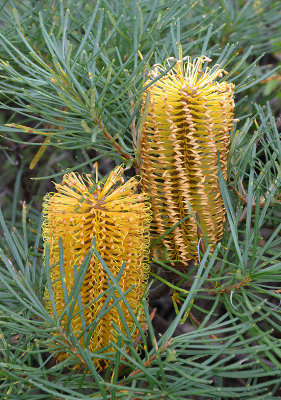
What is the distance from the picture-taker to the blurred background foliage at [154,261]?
40 cm

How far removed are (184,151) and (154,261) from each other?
0.40 feet

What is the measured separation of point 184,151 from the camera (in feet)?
1.55

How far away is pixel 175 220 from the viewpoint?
1.62 feet

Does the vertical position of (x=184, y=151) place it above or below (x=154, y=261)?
above

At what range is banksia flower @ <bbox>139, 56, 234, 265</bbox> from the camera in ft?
1.52

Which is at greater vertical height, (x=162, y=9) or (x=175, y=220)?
(x=162, y=9)

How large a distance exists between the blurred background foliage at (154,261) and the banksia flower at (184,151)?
0.02 metres

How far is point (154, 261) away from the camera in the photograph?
49 centimetres

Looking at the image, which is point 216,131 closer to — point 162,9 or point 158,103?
point 158,103

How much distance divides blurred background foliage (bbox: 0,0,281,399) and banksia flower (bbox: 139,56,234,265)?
0.08 feet

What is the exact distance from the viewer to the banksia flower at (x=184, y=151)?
462 mm

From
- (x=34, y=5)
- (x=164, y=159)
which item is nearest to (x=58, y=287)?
(x=164, y=159)

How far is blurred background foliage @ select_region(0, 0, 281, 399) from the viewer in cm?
40

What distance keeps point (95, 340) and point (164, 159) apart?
198 mm
